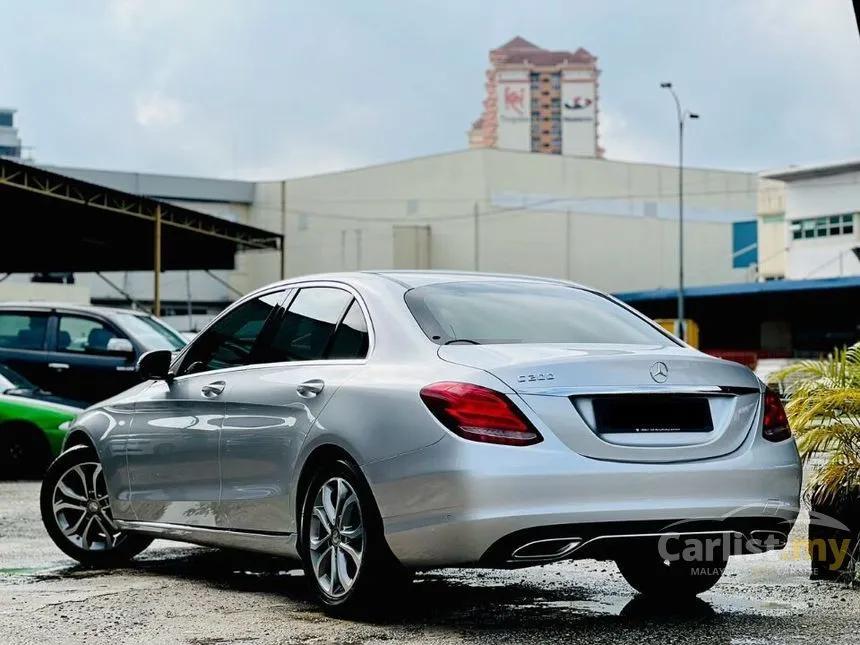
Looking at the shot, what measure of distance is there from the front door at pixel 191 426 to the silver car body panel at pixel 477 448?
0.49 feet

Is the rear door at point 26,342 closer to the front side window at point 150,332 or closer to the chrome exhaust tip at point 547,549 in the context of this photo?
the front side window at point 150,332

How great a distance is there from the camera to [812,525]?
7055mm

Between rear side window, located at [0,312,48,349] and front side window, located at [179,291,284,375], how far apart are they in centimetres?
928

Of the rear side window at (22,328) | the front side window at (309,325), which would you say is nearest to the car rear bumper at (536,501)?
the front side window at (309,325)

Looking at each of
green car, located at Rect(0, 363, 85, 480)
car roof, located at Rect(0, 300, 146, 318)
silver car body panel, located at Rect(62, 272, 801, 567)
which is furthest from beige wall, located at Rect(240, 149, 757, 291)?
silver car body panel, located at Rect(62, 272, 801, 567)

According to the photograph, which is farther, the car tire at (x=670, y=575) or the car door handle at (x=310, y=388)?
the car tire at (x=670, y=575)

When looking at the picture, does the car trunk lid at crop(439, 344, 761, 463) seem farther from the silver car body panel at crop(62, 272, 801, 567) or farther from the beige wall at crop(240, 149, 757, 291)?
the beige wall at crop(240, 149, 757, 291)

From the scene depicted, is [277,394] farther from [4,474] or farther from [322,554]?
[4,474]

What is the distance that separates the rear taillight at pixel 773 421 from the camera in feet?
19.3

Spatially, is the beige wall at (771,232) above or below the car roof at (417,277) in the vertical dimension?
above

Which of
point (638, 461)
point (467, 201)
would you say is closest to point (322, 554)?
point (638, 461)

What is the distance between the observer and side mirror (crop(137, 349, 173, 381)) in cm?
738

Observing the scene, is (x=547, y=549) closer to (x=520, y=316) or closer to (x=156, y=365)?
(x=520, y=316)

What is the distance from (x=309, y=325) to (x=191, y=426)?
0.88 metres
